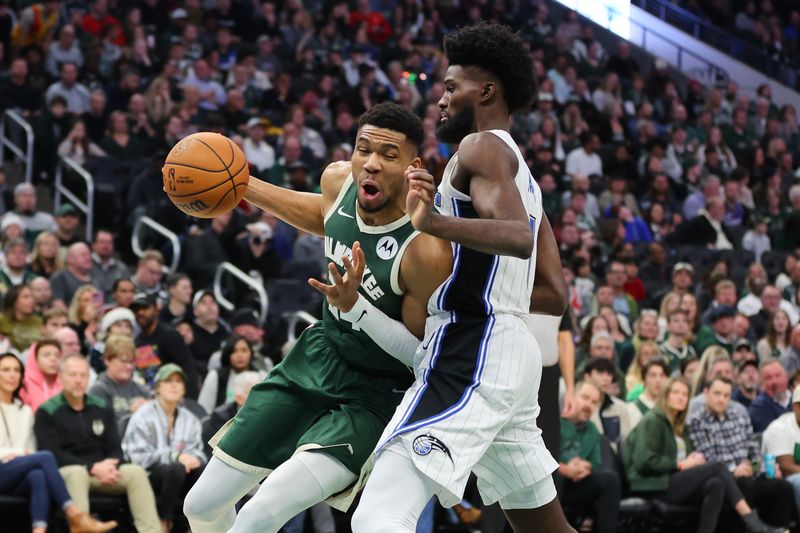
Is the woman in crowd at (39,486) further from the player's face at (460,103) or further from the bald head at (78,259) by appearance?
the player's face at (460,103)

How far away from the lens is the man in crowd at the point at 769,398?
1038cm

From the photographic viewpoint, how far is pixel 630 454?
9.30 metres

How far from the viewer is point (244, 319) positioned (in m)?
Answer: 10.3

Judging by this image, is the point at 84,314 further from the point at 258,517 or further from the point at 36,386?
the point at 258,517

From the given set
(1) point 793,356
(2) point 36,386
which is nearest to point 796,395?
(1) point 793,356

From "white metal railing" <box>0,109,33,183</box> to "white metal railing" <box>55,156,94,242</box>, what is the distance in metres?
0.29

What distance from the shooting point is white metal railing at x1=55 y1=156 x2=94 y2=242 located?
11930mm

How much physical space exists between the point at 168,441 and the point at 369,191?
13.8ft

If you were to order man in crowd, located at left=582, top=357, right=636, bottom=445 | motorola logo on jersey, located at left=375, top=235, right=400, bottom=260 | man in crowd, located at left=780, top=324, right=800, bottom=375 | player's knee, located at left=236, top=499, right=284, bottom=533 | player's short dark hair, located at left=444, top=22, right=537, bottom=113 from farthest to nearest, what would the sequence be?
man in crowd, located at left=780, top=324, right=800, bottom=375 → man in crowd, located at left=582, top=357, right=636, bottom=445 → motorola logo on jersey, located at left=375, top=235, right=400, bottom=260 → player's knee, located at left=236, top=499, right=284, bottom=533 → player's short dark hair, located at left=444, top=22, right=537, bottom=113

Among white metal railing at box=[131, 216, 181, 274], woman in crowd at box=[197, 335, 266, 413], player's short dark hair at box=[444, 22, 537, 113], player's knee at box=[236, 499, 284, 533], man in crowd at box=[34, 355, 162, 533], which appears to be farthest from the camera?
white metal railing at box=[131, 216, 181, 274]

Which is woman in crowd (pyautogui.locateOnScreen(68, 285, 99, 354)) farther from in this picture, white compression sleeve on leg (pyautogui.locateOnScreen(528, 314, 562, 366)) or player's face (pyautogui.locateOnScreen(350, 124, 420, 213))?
player's face (pyautogui.locateOnScreen(350, 124, 420, 213))

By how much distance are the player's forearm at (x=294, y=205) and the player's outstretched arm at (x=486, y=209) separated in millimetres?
1155

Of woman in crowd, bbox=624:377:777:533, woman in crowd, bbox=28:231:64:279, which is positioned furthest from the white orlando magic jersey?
woman in crowd, bbox=28:231:64:279

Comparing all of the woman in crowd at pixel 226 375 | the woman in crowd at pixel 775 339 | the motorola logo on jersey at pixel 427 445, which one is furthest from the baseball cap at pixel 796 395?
the motorola logo on jersey at pixel 427 445
